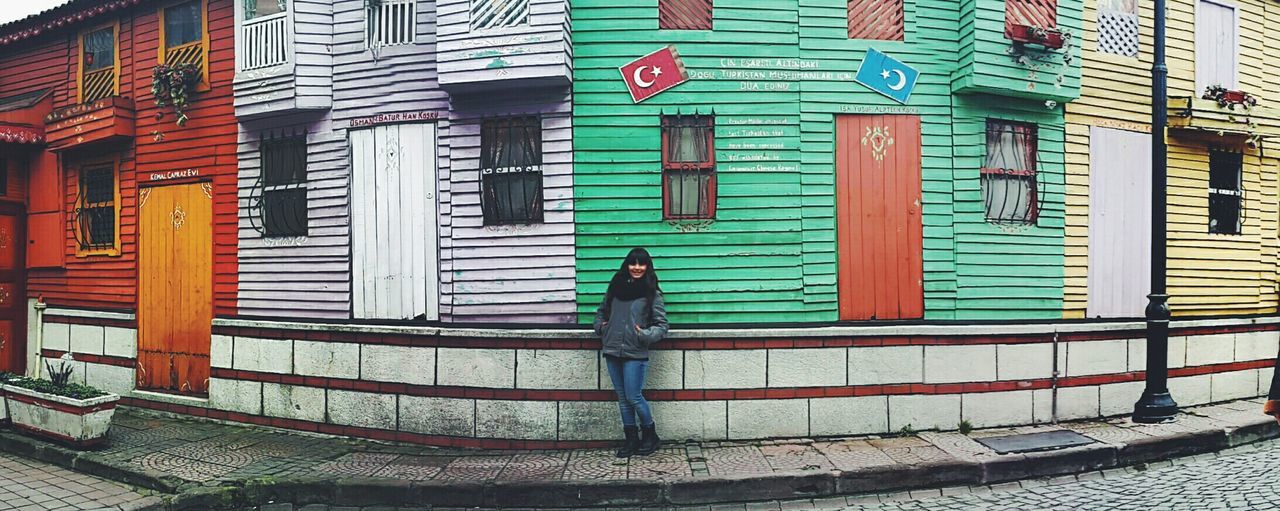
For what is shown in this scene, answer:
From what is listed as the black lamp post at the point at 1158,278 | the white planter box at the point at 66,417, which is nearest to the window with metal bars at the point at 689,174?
the black lamp post at the point at 1158,278

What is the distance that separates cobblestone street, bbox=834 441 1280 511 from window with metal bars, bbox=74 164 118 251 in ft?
32.4

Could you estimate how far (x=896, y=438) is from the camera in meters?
7.74

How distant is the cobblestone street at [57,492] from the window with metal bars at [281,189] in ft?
10.4

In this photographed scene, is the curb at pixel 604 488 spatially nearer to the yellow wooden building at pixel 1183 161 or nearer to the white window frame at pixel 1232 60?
the yellow wooden building at pixel 1183 161

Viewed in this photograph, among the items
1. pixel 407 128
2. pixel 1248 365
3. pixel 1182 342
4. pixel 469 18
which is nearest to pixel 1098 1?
pixel 1182 342

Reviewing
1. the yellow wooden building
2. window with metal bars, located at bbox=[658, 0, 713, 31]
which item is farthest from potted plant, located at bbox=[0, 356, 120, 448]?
the yellow wooden building

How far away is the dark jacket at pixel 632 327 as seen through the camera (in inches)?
281

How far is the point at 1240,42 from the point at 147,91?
1438cm

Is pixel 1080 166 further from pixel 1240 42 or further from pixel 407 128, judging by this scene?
pixel 407 128

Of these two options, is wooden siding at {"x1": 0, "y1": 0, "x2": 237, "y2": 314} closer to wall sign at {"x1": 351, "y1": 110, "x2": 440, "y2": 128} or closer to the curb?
wall sign at {"x1": 351, "y1": 110, "x2": 440, "y2": 128}

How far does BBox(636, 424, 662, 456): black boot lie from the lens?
729cm

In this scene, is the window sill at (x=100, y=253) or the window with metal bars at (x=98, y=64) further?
the window with metal bars at (x=98, y=64)

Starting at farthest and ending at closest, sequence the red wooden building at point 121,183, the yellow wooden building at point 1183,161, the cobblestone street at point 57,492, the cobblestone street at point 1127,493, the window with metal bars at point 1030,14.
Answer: the red wooden building at point 121,183, the yellow wooden building at point 1183,161, the window with metal bars at point 1030,14, the cobblestone street at point 57,492, the cobblestone street at point 1127,493

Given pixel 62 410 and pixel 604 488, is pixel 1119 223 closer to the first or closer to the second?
pixel 604 488
